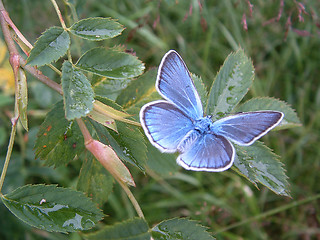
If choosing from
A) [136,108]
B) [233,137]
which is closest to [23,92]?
[136,108]

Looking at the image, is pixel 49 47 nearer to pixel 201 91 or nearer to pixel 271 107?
pixel 201 91

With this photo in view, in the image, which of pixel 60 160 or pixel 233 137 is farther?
pixel 60 160

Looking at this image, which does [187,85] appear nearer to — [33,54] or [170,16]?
[33,54]

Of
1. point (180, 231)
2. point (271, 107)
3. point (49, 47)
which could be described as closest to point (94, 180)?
point (180, 231)

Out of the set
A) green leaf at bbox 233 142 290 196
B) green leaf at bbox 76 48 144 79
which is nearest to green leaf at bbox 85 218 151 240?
green leaf at bbox 233 142 290 196

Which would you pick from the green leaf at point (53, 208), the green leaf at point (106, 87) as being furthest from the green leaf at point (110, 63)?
the green leaf at point (53, 208)

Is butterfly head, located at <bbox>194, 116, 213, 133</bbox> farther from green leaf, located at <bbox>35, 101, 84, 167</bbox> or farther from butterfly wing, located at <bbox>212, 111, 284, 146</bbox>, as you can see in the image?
green leaf, located at <bbox>35, 101, 84, 167</bbox>
